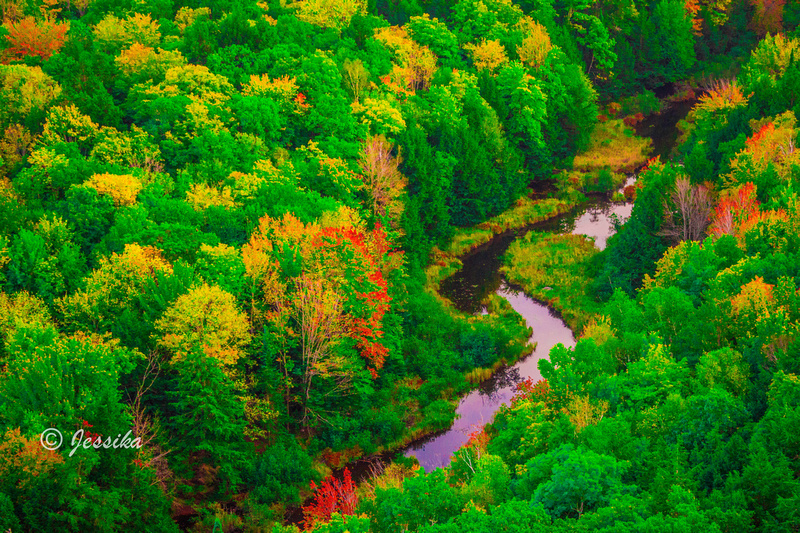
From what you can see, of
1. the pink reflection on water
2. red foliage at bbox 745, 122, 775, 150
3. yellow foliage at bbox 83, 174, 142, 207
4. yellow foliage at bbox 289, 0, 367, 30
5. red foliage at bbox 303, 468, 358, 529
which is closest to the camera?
red foliage at bbox 303, 468, 358, 529

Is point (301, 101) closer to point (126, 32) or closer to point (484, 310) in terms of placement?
point (126, 32)

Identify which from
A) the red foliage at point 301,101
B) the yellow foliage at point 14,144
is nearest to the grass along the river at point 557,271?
the red foliage at point 301,101

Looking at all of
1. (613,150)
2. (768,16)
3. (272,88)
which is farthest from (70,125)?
(768,16)

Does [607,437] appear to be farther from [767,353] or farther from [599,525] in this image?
[767,353]

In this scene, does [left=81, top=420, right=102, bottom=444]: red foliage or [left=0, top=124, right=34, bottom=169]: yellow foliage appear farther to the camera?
[left=0, top=124, right=34, bottom=169]: yellow foliage

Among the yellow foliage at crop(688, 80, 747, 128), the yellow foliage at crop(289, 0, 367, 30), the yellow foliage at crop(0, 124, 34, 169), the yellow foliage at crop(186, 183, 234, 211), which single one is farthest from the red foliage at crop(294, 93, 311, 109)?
the yellow foliage at crop(688, 80, 747, 128)

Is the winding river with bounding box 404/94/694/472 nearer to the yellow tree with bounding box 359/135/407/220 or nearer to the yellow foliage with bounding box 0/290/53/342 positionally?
the yellow tree with bounding box 359/135/407/220

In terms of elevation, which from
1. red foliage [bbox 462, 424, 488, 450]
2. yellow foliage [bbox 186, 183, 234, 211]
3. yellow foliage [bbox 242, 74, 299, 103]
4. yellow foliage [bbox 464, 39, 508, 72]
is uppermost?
yellow foliage [bbox 464, 39, 508, 72]
